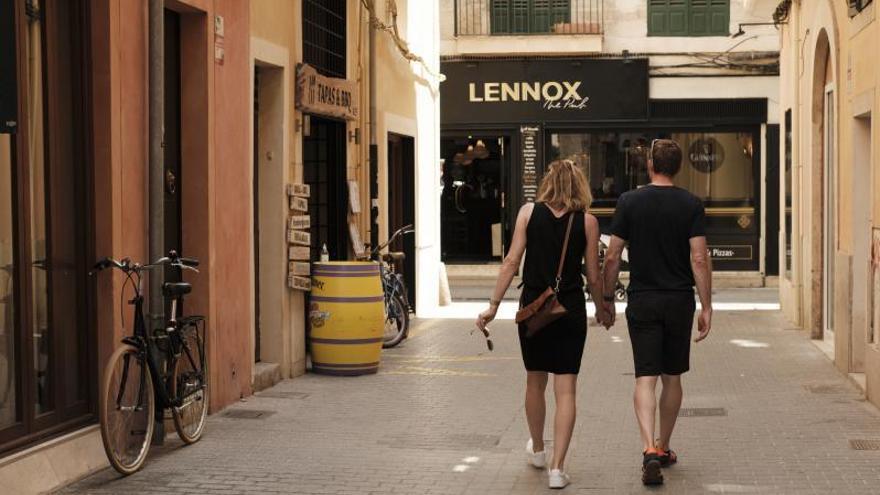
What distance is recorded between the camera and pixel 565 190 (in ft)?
28.1

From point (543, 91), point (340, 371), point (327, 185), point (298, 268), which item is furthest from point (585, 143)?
point (298, 268)

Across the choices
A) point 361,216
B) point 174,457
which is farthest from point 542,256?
point 361,216

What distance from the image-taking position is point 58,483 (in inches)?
327

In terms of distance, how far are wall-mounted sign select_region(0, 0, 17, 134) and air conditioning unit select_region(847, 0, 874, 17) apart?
22.2 ft

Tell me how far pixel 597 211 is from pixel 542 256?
65.1 feet

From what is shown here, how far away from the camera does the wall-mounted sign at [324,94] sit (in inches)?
535

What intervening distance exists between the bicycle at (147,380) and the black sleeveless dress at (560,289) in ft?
7.44

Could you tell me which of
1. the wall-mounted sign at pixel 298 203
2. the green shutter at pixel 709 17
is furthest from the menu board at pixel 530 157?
the wall-mounted sign at pixel 298 203

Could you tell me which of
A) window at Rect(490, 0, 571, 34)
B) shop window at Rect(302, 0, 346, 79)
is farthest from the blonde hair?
window at Rect(490, 0, 571, 34)

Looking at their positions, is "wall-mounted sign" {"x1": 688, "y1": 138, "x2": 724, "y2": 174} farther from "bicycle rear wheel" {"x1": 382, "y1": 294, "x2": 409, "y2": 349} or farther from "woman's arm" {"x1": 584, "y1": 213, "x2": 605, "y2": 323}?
"woman's arm" {"x1": 584, "y1": 213, "x2": 605, "y2": 323}

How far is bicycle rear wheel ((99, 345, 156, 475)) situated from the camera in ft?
27.3

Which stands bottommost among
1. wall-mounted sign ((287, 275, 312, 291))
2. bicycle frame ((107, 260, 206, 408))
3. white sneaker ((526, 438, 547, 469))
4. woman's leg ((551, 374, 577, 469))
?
white sneaker ((526, 438, 547, 469))

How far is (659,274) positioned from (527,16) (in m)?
20.8

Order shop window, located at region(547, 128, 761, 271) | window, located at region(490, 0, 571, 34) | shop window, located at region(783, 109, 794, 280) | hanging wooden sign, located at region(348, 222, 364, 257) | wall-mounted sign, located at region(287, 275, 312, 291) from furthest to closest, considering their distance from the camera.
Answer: window, located at region(490, 0, 571, 34)
shop window, located at region(547, 128, 761, 271)
shop window, located at region(783, 109, 794, 280)
hanging wooden sign, located at region(348, 222, 364, 257)
wall-mounted sign, located at region(287, 275, 312, 291)
